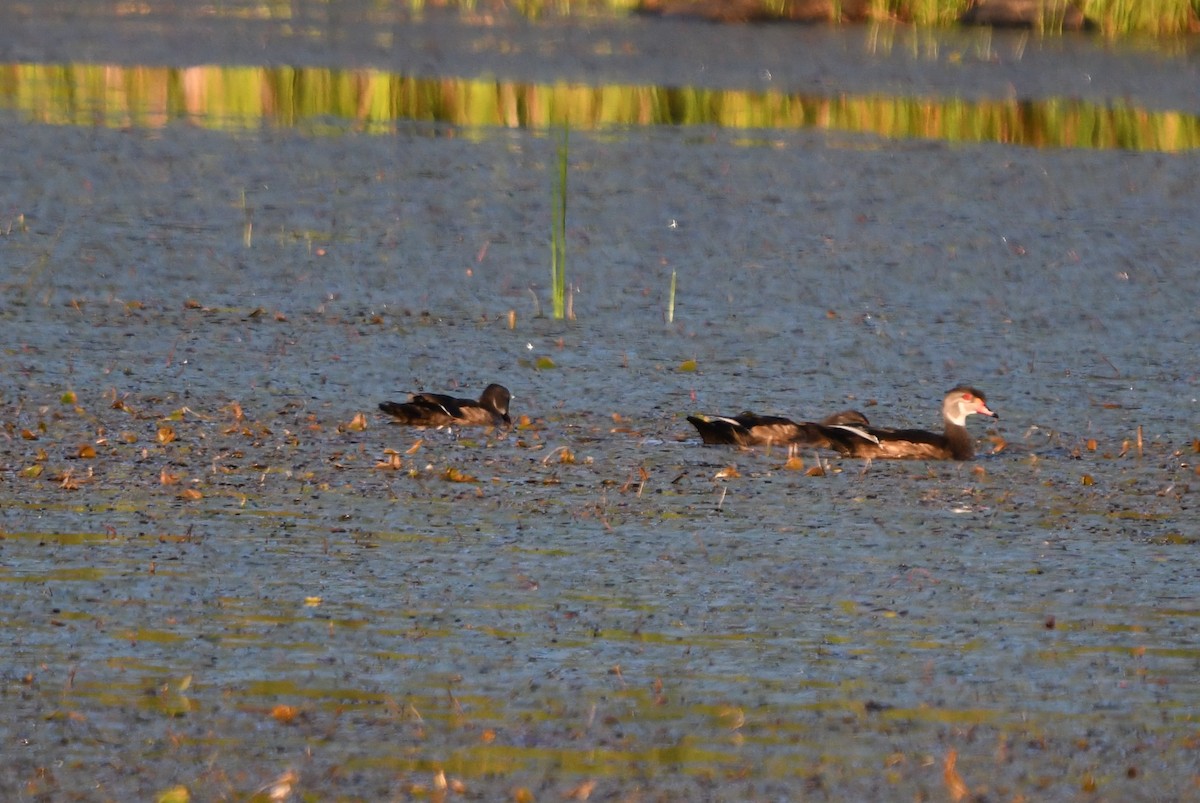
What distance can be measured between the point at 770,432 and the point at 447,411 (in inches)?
48.5

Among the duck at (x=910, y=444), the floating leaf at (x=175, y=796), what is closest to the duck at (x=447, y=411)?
the duck at (x=910, y=444)

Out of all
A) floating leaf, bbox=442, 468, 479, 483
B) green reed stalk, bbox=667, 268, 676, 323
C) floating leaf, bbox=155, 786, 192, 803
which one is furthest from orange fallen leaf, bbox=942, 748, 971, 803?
green reed stalk, bbox=667, 268, 676, 323

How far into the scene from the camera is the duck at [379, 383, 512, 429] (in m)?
8.59

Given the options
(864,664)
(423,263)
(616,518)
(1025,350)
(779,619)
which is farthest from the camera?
(423,263)

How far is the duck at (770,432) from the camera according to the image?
8.36 metres

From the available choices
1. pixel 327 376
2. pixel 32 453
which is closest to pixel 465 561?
pixel 32 453

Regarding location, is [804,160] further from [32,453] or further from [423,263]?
[32,453]

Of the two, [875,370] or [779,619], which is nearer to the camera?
[779,619]

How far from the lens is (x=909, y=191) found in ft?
47.2

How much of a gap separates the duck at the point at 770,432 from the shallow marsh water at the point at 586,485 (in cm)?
21

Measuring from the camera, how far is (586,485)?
305 inches

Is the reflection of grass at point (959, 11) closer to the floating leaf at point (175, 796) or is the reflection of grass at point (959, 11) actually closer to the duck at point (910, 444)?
the duck at point (910, 444)

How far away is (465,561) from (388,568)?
25 centimetres

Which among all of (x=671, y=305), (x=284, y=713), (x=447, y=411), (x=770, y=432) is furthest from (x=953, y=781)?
(x=671, y=305)
